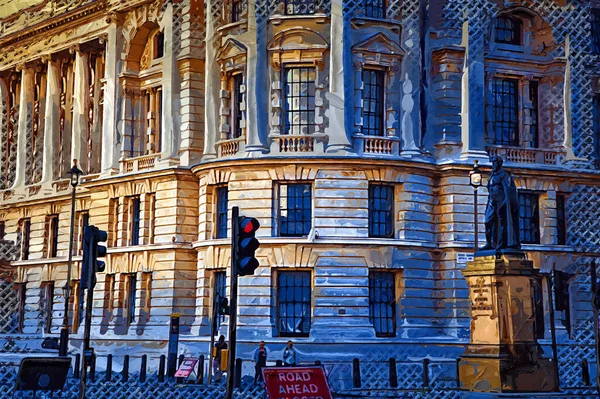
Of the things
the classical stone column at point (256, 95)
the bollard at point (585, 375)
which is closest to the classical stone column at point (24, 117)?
the classical stone column at point (256, 95)

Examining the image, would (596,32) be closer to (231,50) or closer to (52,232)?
(231,50)

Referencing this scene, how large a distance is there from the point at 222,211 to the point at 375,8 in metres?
10.6

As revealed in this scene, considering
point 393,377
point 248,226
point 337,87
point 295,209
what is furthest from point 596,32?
point 248,226

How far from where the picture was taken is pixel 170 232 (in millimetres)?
45781

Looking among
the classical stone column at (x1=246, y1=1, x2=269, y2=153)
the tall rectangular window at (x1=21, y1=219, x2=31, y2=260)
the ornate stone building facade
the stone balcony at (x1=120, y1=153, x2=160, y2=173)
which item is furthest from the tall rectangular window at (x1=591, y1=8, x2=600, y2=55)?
the tall rectangular window at (x1=21, y1=219, x2=31, y2=260)

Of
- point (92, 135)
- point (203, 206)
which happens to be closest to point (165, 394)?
point (203, 206)

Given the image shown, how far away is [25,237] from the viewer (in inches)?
2355

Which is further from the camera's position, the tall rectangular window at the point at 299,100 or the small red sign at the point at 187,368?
the tall rectangular window at the point at 299,100

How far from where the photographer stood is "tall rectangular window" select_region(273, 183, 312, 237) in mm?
41594

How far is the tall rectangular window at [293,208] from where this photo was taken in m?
41.6

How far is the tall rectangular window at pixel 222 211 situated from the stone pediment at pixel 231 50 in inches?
216

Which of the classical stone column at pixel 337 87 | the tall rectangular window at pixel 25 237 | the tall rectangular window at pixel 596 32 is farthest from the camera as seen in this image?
the tall rectangular window at pixel 25 237

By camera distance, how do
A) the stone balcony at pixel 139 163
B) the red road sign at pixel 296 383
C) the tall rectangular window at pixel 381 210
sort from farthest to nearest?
the stone balcony at pixel 139 163 < the tall rectangular window at pixel 381 210 < the red road sign at pixel 296 383

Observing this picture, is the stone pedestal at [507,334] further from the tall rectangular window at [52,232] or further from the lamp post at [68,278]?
the tall rectangular window at [52,232]
